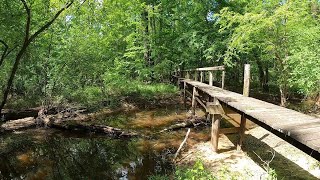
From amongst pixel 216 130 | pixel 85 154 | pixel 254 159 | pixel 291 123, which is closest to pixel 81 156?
pixel 85 154

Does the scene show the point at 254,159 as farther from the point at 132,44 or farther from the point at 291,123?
the point at 132,44

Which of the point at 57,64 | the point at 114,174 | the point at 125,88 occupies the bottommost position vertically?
the point at 114,174

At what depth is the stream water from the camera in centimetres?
726

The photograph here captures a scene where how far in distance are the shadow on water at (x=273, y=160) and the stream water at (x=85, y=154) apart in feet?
5.72

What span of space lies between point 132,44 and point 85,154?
41.9 ft

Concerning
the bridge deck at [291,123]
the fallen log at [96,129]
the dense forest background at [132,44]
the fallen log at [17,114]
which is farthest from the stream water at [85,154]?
the bridge deck at [291,123]

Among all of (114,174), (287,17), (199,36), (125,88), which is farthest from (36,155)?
(199,36)

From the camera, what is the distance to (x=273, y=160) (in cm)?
748

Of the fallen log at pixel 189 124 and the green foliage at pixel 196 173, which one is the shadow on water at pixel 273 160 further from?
the fallen log at pixel 189 124

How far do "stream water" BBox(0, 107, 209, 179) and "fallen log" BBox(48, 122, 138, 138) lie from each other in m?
0.26

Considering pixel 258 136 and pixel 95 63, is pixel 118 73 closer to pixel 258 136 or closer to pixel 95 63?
pixel 95 63

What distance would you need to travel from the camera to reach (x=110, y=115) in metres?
14.2

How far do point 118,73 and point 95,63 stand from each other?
8.27 feet

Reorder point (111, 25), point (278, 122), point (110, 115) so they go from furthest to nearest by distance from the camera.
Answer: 1. point (111, 25)
2. point (110, 115)
3. point (278, 122)
